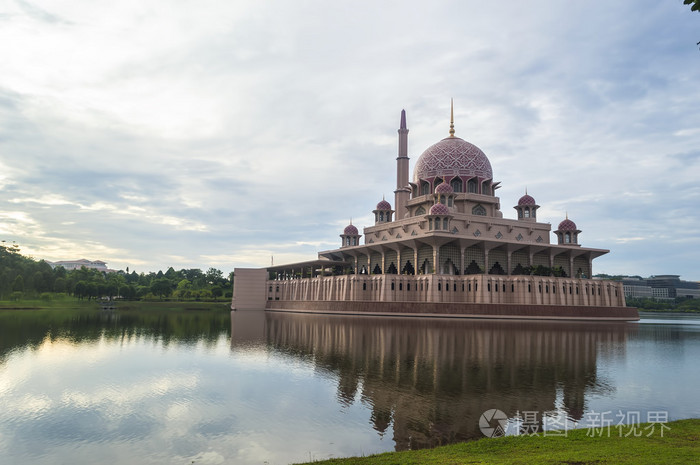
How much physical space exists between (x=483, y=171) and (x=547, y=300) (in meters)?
24.2

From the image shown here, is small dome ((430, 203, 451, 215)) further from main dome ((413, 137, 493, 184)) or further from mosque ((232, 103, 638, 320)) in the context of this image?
main dome ((413, 137, 493, 184))

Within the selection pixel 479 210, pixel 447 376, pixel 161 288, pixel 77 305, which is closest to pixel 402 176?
pixel 479 210

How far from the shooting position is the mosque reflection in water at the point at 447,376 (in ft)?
40.3

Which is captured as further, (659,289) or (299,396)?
(659,289)

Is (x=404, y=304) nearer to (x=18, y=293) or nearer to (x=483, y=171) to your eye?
(x=483, y=171)

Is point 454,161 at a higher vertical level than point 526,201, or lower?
higher

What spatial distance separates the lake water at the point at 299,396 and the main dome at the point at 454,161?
164 ft

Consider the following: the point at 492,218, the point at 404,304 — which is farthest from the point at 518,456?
the point at 492,218

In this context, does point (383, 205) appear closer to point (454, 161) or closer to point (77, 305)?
point (454, 161)

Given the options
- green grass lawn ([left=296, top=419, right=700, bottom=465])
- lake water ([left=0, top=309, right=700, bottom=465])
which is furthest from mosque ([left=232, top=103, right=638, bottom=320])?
green grass lawn ([left=296, top=419, right=700, bottom=465])

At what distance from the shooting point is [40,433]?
11578mm

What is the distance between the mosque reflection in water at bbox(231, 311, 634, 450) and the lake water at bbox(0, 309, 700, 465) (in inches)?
2.8
